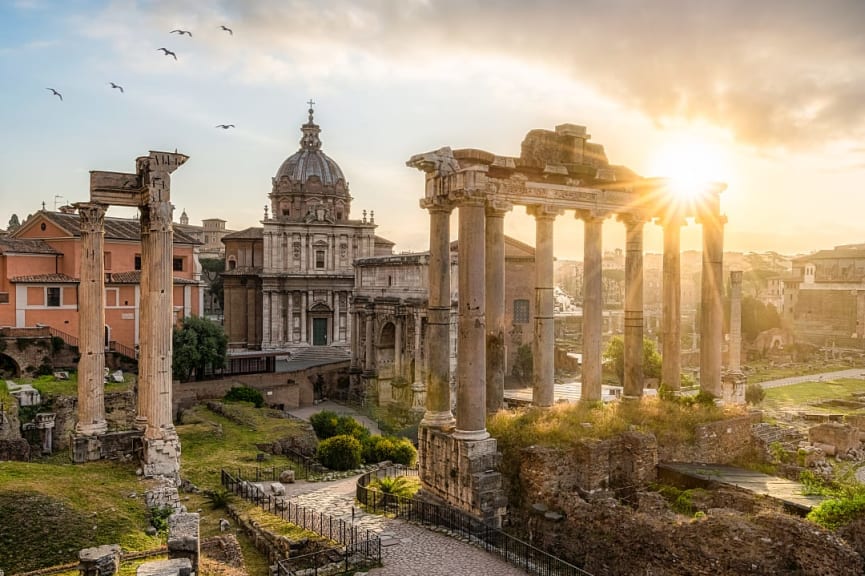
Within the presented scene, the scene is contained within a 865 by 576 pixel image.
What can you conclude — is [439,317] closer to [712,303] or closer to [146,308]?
[146,308]

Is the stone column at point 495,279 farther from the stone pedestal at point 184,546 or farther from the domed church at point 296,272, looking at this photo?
the domed church at point 296,272

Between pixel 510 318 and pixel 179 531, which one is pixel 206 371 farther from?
pixel 179 531

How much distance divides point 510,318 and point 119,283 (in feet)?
92.7

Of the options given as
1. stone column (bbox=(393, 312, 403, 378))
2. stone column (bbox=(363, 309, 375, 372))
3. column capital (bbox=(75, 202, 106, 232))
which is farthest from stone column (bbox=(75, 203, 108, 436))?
stone column (bbox=(363, 309, 375, 372))

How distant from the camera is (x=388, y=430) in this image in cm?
3262

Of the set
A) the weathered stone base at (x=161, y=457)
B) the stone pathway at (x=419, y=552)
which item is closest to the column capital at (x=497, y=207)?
the stone pathway at (x=419, y=552)

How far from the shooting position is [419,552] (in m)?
12.0

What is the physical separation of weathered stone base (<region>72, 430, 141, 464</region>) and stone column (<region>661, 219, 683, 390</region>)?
14.3 m

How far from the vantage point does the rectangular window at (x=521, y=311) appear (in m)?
51.2

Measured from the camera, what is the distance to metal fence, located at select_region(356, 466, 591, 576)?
443 inches

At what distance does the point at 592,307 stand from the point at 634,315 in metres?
1.42

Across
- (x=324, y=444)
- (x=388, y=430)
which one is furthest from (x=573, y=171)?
(x=388, y=430)

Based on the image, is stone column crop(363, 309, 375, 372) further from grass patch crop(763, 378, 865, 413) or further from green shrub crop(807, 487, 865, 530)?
green shrub crop(807, 487, 865, 530)

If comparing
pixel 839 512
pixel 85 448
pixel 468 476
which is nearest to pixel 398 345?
pixel 85 448
